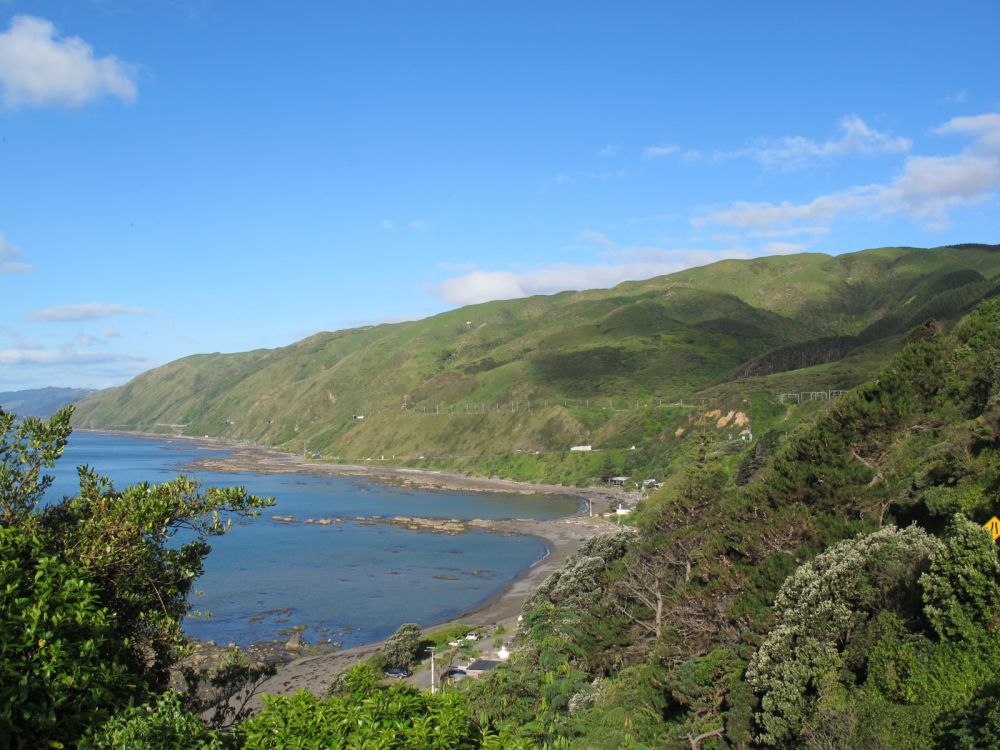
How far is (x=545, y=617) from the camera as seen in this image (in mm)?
38469

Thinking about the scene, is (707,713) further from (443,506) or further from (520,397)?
(520,397)

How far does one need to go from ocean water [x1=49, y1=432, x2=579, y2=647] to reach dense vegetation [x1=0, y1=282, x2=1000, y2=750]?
17.6 metres

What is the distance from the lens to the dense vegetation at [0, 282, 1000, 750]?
348 inches

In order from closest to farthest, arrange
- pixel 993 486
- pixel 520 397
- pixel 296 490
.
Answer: pixel 993 486
pixel 296 490
pixel 520 397

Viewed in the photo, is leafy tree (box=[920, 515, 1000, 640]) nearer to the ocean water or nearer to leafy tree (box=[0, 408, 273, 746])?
leafy tree (box=[0, 408, 273, 746])

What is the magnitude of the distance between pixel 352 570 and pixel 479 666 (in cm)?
3359

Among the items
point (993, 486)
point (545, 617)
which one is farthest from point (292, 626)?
point (993, 486)

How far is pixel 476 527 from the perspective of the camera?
96375mm

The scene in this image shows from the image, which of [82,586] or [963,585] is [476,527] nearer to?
[963,585]

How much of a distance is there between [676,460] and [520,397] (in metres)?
78.7

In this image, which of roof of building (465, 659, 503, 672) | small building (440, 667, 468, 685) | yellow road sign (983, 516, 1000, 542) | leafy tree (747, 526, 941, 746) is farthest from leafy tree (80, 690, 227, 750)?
roof of building (465, 659, 503, 672)

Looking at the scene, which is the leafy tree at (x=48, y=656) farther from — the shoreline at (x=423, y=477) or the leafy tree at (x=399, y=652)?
→ the shoreline at (x=423, y=477)

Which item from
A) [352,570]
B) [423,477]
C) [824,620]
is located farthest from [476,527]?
[824,620]

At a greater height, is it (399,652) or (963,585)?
(963,585)
